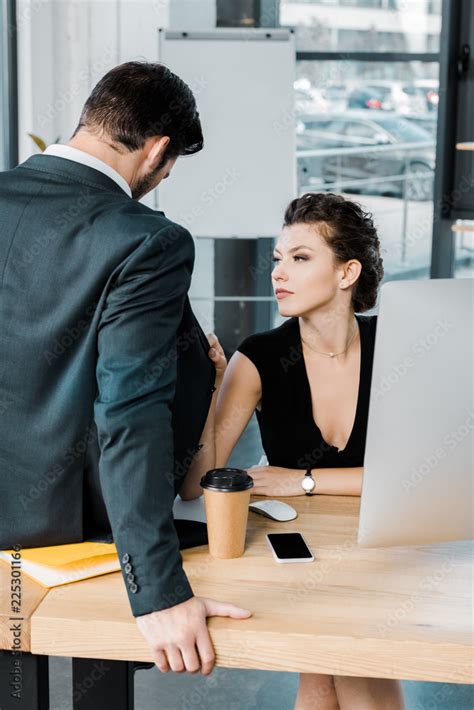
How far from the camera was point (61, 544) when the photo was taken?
1.33 meters

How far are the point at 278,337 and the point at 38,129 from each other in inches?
151

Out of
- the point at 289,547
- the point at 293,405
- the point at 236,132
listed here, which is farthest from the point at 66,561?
the point at 236,132

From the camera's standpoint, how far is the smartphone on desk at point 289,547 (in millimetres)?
1355

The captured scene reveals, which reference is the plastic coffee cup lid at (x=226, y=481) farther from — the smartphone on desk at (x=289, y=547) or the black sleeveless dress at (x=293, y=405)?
the black sleeveless dress at (x=293, y=405)

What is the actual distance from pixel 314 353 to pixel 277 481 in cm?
37

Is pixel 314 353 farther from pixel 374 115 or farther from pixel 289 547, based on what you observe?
pixel 374 115

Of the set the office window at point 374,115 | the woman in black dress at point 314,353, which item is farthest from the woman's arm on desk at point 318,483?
the office window at point 374,115

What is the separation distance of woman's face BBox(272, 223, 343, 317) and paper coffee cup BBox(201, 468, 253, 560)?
560 mm

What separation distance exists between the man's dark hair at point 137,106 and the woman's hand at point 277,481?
62 cm

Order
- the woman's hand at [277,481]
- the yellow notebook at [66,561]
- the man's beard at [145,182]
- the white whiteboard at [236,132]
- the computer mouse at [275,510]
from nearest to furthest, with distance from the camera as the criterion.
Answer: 1. the yellow notebook at [66,561]
2. the man's beard at [145,182]
3. the computer mouse at [275,510]
4. the woman's hand at [277,481]
5. the white whiteboard at [236,132]

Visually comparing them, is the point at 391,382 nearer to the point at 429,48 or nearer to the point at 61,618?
the point at 61,618

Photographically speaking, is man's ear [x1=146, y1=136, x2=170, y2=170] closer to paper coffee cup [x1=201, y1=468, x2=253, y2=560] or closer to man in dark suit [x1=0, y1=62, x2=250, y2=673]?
man in dark suit [x1=0, y1=62, x2=250, y2=673]

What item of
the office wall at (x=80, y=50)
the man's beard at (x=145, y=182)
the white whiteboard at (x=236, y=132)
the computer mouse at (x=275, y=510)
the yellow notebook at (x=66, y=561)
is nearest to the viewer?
the yellow notebook at (x=66, y=561)

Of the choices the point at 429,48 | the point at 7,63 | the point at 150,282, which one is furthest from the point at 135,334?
the point at 429,48
